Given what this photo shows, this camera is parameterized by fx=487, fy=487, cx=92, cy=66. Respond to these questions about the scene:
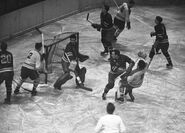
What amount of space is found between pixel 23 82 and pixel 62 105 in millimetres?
1637

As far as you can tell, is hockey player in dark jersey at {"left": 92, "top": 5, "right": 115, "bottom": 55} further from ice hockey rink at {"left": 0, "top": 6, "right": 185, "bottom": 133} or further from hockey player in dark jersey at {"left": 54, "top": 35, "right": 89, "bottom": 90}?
hockey player in dark jersey at {"left": 54, "top": 35, "right": 89, "bottom": 90}

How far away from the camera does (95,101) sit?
1421 cm

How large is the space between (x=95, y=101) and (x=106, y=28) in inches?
145

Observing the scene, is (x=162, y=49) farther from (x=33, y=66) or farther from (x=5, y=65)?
(x=5, y=65)

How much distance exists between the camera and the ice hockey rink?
509 inches

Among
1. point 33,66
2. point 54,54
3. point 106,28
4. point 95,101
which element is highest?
point 106,28

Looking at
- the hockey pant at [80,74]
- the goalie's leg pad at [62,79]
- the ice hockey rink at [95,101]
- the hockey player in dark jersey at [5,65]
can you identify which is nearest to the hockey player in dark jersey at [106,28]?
the ice hockey rink at [95,101]

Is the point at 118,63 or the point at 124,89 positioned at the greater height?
the point at 118,63

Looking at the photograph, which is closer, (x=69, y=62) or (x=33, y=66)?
(x=33, y=66)

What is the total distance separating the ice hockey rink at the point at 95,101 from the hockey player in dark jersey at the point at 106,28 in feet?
1.91

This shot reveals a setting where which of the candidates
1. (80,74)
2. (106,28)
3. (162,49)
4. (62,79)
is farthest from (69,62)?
(162,49)

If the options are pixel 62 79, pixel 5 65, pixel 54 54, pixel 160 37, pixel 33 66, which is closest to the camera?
pixel 5 65

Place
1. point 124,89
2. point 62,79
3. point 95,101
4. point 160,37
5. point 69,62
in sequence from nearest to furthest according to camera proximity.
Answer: point 124,89 < point 95,101 < point 69,62 < point 62,79 < point 160,37

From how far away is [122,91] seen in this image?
13.9m
